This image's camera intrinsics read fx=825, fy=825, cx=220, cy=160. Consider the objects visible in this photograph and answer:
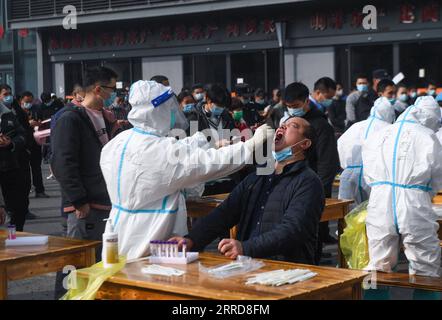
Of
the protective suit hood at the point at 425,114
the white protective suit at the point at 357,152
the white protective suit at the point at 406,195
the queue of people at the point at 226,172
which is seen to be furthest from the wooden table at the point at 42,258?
the white protective suit at the point at 357,152

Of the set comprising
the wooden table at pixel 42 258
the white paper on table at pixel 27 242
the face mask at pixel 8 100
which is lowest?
the wooden table at pixel 42 258

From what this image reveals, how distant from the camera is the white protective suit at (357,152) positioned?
29.2ft

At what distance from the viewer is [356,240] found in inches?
287

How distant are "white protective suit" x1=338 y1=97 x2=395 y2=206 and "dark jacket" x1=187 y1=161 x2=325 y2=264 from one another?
3.97 m

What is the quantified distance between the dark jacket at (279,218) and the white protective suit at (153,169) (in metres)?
0.23

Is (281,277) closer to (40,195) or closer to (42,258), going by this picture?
(42,258)

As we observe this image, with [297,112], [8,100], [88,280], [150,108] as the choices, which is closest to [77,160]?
[150,108]

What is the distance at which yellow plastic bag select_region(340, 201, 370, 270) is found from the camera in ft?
23.7

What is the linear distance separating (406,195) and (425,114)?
79 centimetres

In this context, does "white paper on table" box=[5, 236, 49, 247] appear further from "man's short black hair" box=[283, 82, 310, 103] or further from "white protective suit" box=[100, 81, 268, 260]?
"man's short black hair" box=[283, 82, 310, 103]

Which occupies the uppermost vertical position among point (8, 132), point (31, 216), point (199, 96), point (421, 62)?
point (421, 62)

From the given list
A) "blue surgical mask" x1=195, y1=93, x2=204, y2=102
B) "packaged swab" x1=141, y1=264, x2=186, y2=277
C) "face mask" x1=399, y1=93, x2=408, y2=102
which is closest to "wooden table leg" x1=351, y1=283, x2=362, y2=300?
"packaged swab" x1=141, y1=264, x2=186, y2=277

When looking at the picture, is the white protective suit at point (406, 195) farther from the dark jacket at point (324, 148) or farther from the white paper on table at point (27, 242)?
the white paper on table at point (27, 242)
